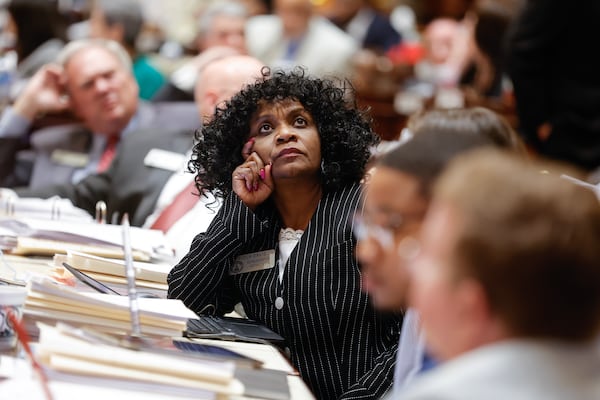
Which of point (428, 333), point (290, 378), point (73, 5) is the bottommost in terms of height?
point (290, 378)

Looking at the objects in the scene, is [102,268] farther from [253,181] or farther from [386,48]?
[386,48]

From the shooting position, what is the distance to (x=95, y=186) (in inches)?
153

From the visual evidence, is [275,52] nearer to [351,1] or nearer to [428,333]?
[351,1]

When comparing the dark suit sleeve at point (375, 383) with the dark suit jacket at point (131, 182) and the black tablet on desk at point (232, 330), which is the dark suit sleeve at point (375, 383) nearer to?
the black tablet on desk at point (232, 330)

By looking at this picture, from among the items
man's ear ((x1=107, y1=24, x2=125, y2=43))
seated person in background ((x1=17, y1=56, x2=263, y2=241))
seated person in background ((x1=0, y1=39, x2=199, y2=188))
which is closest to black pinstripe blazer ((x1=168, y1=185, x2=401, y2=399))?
seated person in background ((x1=17, y1=56, x2=263, y2=241))

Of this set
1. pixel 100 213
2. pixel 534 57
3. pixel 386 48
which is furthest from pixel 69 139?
pixel 386 48

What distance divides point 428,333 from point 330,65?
6.01 m

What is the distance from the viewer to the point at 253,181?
7.52 feet

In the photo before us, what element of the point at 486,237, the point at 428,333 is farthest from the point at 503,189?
the point at 428,333

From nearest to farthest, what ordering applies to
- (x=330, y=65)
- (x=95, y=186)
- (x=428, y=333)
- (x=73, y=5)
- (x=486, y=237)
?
(x=486, y=237) → (x=428, y=333) → (x=95, y=186) → (x=330, y=65) → (x=73, y=5)

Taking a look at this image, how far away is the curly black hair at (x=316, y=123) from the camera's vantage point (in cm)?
236

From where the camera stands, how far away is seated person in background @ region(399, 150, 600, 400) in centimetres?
103

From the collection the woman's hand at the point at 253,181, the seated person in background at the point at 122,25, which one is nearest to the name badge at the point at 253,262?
the woman's hand at the point at 253,181

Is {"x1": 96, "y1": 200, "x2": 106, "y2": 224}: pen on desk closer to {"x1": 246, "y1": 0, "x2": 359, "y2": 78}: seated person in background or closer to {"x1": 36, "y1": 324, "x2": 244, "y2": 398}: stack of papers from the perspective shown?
{"x1": 36, "y1": 324, "x2": 244, "y2": 398}: stack of papers
